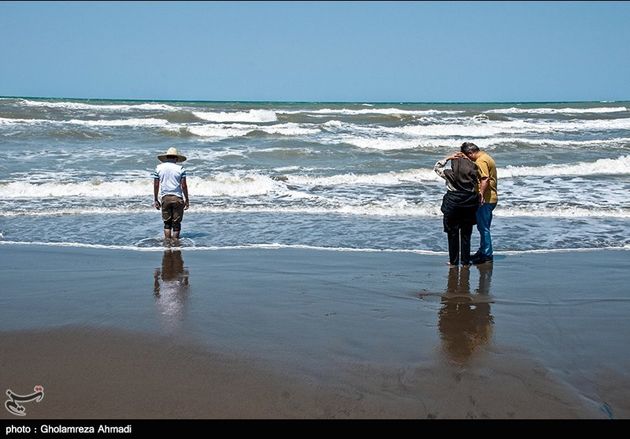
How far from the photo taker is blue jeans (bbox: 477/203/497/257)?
24.2ft

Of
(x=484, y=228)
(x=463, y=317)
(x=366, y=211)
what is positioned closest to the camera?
(x=463, y=317)

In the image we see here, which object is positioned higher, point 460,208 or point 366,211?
point 460,208

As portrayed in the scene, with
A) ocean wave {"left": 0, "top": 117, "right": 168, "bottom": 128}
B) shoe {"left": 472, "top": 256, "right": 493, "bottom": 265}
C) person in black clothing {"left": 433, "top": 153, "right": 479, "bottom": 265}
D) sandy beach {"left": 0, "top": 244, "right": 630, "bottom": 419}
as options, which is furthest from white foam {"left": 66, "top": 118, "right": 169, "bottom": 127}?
shoe {"left": 472, "top": 256, "right": 493, "bottom": 265}

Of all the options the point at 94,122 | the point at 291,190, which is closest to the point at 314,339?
the point at 291,190

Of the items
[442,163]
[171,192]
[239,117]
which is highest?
[239,117]

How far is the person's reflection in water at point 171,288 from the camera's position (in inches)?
199

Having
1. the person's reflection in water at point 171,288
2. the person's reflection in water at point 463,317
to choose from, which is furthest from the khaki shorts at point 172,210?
the person's reflection in water at point 463,317

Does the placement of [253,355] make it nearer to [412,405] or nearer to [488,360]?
[412,405]

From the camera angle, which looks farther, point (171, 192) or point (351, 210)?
point (351, 210)

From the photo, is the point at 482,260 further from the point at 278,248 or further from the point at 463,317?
the point at 278,248

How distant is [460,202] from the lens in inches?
277

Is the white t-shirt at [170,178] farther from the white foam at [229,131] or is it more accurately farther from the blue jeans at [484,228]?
the white foam at [229,131]

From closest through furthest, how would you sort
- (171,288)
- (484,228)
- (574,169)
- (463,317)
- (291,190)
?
(463,317) → (171,288) → (484,228) → (291,190) → (574,169)

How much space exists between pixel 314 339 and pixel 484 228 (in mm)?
3805
